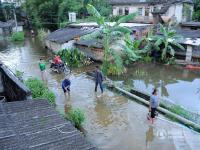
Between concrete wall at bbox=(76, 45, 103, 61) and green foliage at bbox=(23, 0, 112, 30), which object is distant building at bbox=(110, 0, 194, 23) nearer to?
green foliage at bbox=(23, 0, 112, 30)

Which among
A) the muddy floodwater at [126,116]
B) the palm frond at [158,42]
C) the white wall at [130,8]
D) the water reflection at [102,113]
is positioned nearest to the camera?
the muddy floodwater at [126,116]

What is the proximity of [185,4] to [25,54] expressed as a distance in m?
19.1

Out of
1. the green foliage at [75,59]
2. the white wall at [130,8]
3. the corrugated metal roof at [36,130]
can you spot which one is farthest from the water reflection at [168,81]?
the white wall at [130,8]

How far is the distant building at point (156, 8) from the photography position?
29719 millimetres

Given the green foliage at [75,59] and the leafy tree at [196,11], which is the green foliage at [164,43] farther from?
the leafy tree at [196,11]

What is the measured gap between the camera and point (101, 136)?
10383 millimetres

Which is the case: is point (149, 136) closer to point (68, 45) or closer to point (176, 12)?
point (68, 45)

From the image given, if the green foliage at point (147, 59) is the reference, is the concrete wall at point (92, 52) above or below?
above

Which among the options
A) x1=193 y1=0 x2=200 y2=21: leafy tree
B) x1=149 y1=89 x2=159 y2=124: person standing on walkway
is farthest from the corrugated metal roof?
x1=193 y1=0 x2=200 y2=21: leafy tree

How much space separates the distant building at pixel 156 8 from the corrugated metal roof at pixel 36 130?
80.3 feet

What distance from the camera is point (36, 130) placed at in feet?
19.7

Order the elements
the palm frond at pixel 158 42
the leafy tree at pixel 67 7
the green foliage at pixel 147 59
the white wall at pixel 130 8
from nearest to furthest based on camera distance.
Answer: the palm frond at pixel 158 42 < the green foliage at pixel 147 59 < the white wall at pixel 130 8 < the leafy tree at pixel 67 7

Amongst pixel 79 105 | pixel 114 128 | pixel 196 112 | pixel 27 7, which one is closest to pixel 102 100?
pixel 79 105

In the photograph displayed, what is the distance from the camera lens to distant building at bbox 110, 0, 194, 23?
2972 centimetres
